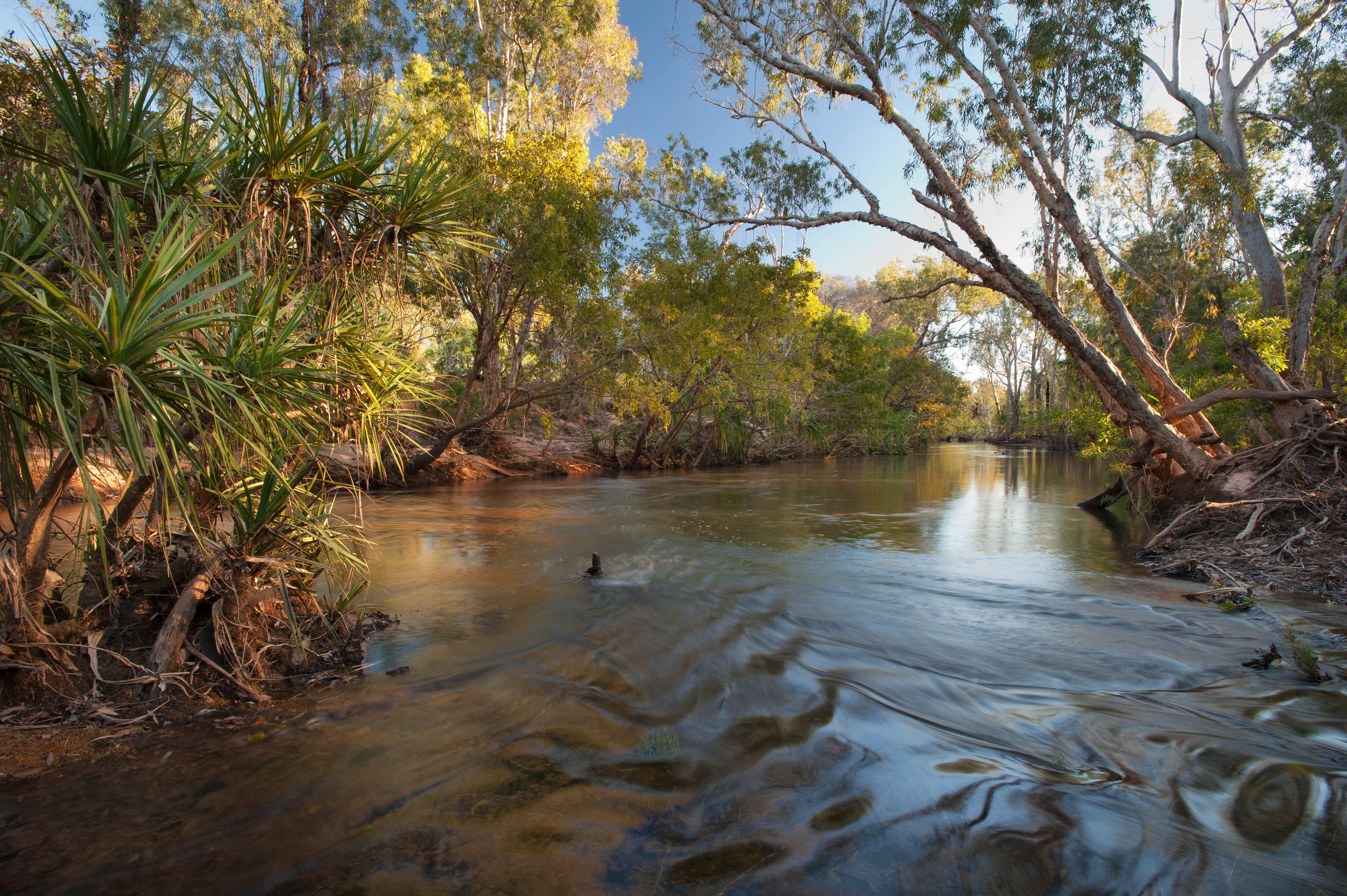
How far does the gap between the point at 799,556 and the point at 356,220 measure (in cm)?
569

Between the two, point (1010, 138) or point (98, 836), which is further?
point (1010, 138)

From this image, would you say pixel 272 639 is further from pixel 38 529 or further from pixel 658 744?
pixel 658 744

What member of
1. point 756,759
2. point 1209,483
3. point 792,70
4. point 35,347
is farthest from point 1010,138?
point 35,347

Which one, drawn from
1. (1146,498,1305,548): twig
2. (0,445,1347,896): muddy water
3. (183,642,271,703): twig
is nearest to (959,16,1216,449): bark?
(1146,498,1305,548): twig

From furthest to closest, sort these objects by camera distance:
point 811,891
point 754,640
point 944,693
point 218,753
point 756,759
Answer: point 754,640, point 944,693, point 756,759, point 218,753, point 811,891

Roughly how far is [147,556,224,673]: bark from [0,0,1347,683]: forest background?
0.02m

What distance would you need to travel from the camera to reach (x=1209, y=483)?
23.5 ft

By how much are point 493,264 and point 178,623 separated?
35.4 ft

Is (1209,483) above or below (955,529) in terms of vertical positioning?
above

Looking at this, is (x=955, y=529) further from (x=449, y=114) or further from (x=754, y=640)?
(x=449, y=114)

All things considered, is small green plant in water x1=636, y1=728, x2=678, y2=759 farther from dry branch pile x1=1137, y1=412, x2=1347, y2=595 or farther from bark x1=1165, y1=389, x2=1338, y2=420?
bark x1=1165, y1=389, x2=1338, y2=420

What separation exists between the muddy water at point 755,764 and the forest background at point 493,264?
3.02ft

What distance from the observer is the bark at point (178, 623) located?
110 inches

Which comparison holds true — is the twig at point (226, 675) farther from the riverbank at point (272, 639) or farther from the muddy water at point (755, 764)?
the muddy water at point (755, 764)
